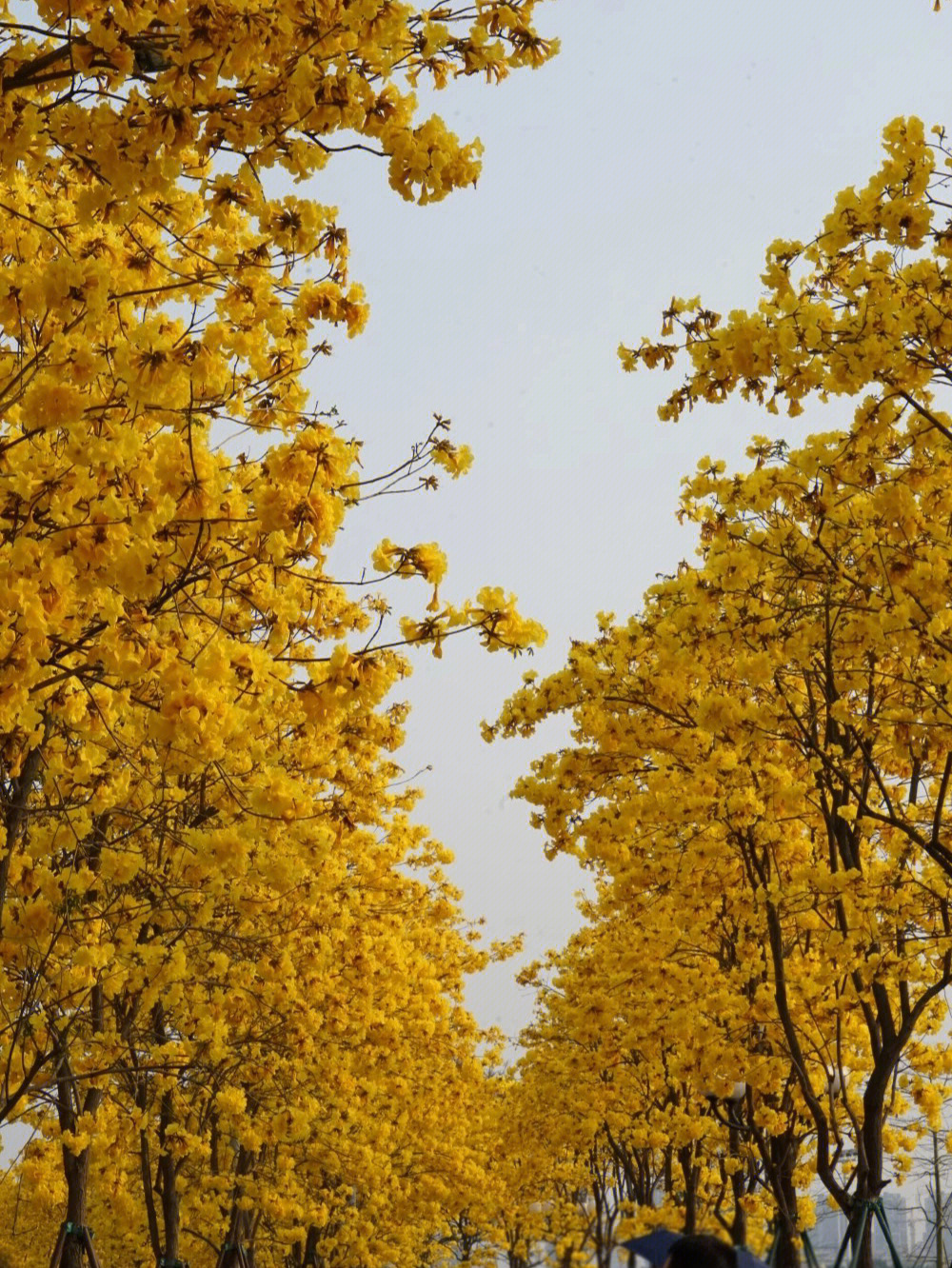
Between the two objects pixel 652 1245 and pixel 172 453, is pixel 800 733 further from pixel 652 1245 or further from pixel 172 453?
pixel 172 453

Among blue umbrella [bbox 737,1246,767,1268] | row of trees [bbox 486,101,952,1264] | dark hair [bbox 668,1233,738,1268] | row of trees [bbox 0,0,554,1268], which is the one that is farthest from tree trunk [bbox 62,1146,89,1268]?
dark hair [bbox 668,1233,738,1268]

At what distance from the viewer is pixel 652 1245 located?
5.81 metres

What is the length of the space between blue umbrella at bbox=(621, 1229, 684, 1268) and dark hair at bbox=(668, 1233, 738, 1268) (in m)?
1.65

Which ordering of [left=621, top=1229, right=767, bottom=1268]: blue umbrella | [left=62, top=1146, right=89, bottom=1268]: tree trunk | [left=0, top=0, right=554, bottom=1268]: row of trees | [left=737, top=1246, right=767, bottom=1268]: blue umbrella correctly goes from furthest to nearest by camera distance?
[left=62, top=1146, right=89, bottom=1268]: tree trunk, [left=621, top=1229, right=767, bottom=1268]: blue umbrella, [left=737, top=1246, right=767, bottom=1268]: blue umbrella, [left=0, top=0, right=554, bottom=1268]: row of trees

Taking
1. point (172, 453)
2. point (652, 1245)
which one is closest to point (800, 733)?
point (652, 1245)

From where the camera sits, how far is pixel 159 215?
468cm

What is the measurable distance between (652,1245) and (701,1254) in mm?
2113

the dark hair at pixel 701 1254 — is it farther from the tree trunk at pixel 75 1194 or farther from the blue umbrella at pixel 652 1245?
the tree trunk at pixel 75 1194

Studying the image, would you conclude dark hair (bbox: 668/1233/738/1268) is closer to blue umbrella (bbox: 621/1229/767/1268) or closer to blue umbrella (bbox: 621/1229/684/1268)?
blue umbrella (bbox: 621/1229/767/1268)

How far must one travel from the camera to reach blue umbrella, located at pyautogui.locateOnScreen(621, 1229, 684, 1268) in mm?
5578

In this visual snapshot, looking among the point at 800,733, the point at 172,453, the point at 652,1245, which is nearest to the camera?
the point at 172,453

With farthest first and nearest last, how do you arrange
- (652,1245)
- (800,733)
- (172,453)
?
(800,733) → (652,1245) → (172,453)

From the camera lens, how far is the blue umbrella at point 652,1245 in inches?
220

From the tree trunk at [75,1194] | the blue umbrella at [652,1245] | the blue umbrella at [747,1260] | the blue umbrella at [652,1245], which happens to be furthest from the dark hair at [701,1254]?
the tree trunk at [75,1194]
